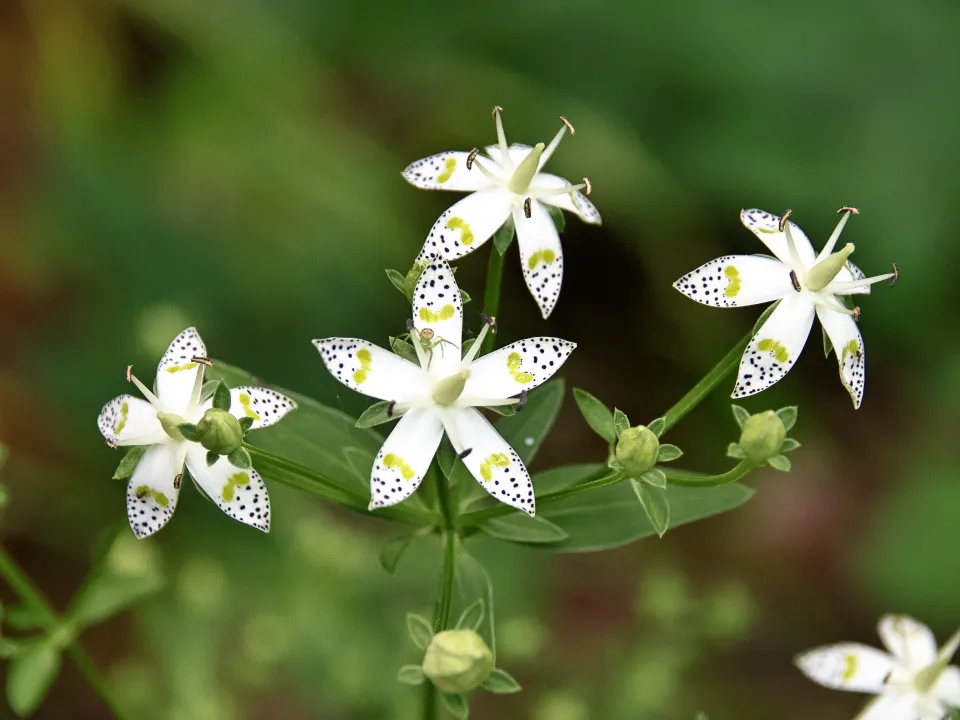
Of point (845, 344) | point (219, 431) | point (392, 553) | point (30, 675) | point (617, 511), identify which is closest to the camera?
point (219, 431)

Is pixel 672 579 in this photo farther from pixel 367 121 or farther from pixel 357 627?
pixel 367 121

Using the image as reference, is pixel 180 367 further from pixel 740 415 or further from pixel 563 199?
pixel 740 415

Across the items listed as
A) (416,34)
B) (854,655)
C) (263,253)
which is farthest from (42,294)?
(854,655)

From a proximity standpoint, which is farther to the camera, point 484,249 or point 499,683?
point 484,249

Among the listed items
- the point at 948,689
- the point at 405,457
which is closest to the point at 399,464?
the point at 405,457

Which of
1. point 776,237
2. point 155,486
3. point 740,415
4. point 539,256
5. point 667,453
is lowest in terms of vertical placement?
point 155,486

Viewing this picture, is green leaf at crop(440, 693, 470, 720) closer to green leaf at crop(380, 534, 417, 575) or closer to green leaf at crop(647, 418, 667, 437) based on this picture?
green leaf at crop(380, 534, 417, 575)

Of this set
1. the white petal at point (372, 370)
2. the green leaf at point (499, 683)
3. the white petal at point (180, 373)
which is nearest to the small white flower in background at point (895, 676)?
the green leaf at point (499, 683)

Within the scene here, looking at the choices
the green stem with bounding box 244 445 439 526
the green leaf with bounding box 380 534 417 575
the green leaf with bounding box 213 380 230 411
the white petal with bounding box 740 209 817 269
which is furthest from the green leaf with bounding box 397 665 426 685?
the white petal with bounding box 740 209 817 269
